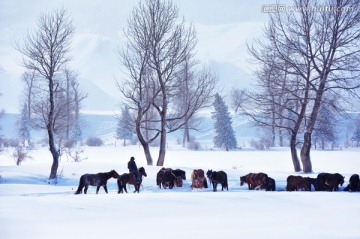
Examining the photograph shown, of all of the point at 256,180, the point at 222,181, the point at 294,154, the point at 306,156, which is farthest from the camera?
the point at 294,154

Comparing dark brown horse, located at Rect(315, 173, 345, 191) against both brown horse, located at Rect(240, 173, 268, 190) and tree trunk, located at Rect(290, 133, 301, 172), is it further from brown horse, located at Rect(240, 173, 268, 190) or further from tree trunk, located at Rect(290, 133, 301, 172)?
tree trunk, located at Rect(290, 133, 301, 172)

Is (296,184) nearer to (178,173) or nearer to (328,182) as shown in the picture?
(328,182)

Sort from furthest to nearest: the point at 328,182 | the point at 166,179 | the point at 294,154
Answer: the point at 294,154, the point at 166,179, the point at 328,182

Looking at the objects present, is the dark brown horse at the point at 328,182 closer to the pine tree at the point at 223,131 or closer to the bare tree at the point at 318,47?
the bare tree at the point at 318,47

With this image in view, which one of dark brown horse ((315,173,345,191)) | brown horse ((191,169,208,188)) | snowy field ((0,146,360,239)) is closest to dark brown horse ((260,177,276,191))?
dark brown horse ((315,173,345,191))

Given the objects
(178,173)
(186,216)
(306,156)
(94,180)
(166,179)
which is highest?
(306,156)

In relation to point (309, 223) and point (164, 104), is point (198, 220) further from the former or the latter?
point (164, 104)

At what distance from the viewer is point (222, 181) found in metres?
17.2

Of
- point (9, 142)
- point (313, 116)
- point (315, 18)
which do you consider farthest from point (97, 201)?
point (9, 142)

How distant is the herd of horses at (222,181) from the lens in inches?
618

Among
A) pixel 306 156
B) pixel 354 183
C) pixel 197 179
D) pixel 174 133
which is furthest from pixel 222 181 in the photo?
pixel 174 133

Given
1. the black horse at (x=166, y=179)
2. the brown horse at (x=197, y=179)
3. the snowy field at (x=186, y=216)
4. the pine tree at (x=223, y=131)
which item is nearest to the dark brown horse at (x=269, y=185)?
the brown horse at (x=197, y=179)

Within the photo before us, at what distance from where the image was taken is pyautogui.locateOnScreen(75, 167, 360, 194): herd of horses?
15.7 meters

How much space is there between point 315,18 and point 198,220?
17.0m
